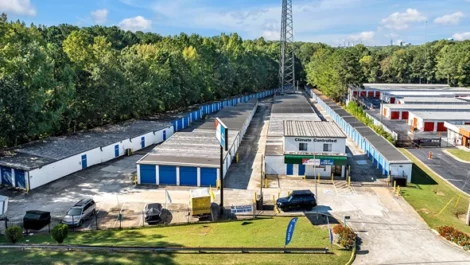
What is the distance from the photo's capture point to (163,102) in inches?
2687

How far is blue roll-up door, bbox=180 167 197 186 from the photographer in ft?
118

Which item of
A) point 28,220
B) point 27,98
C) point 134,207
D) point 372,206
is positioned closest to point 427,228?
point 372,206

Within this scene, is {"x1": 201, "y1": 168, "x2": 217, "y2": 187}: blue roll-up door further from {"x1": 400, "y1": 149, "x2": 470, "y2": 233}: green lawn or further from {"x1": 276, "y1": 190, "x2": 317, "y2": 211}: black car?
{"x1": 400, "y1": 149, "x2": 470, "y2": 233}: green lawn

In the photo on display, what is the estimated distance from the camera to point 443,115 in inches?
2458

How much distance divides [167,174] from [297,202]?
12.8 m

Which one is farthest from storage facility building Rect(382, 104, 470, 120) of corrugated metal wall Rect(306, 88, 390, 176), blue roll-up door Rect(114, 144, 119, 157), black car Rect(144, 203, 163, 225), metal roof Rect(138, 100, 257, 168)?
black car Rect(144, 203, 163, 225)

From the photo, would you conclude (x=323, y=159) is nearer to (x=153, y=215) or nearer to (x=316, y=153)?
(x=316, y=153)

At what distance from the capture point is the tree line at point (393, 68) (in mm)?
93938

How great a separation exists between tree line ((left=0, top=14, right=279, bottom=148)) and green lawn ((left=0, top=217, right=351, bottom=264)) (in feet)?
66.1

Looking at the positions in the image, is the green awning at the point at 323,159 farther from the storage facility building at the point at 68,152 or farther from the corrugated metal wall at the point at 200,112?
the corrugated metal wall at the point at 200,112

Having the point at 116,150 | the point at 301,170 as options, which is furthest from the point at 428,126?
the point at 116,150

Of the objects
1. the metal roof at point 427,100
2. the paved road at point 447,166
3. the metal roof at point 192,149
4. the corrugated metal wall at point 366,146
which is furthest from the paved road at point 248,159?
the metal roof at point 427,100

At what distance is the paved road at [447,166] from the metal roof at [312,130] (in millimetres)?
10872

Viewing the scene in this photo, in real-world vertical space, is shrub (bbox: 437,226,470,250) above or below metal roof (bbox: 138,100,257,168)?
below
